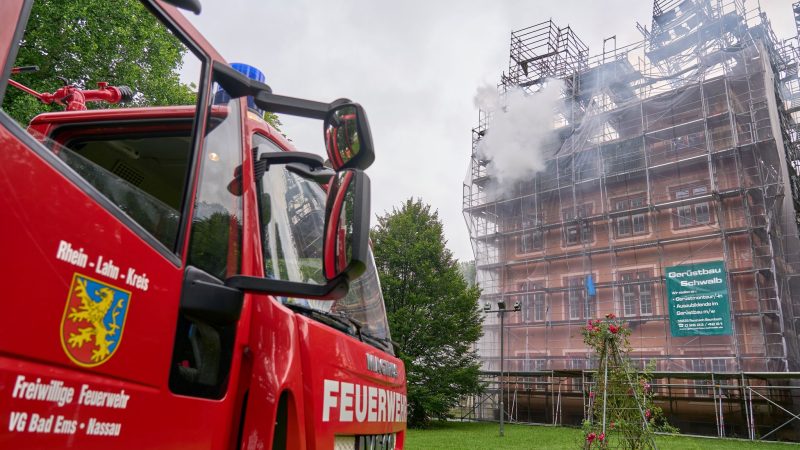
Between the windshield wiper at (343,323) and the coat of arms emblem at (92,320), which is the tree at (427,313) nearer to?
the windshield wiper at (343,323)

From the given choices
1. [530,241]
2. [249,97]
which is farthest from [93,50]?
[530,241]

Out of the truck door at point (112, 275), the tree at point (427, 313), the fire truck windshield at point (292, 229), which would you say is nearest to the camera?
the truck door at point (112, 275)

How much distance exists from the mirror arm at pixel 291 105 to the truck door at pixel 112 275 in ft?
0.39

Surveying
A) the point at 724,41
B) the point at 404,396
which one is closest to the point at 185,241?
the point at 404,396

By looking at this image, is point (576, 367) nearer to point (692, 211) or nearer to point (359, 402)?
point (692, 211)

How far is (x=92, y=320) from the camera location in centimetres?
133

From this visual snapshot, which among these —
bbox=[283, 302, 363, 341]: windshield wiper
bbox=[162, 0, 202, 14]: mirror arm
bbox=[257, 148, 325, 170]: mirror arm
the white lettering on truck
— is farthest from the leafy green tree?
the white lettering on truck

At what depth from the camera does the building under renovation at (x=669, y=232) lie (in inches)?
784

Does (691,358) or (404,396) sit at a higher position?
(691,358)

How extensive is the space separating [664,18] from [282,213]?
3021 cm

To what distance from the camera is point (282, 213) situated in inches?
91.2

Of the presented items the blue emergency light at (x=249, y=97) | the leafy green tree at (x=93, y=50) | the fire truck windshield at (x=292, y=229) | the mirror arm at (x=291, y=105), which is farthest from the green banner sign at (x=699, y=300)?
the mirror arm at (x=291, y=105)

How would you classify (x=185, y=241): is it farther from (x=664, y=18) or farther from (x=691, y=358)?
(x=664, y=18)

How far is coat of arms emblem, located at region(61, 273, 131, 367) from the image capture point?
128 cm
